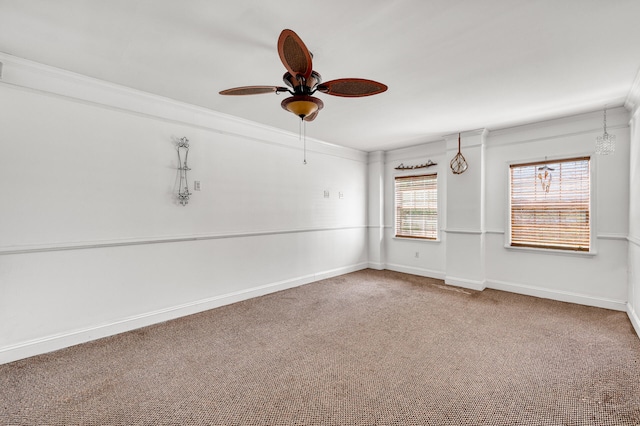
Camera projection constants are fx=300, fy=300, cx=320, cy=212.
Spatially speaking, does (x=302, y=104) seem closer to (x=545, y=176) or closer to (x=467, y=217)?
(x=467, y=217)

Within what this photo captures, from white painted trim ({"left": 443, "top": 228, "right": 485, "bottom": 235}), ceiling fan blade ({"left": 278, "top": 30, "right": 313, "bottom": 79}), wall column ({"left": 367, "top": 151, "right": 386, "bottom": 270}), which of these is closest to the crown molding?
white painted trim ({"left": 443, "top": 228, "right": 485, "bottom": 235})

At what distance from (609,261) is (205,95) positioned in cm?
524

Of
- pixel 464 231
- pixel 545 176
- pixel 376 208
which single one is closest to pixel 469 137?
pixel 545 176

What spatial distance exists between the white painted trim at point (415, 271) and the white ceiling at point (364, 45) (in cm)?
302

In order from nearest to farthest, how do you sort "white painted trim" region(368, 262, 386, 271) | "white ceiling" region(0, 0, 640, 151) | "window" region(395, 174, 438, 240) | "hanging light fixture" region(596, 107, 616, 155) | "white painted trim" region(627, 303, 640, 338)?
"white ceiling" region(0, 0, 640, 151) < "white painted trim" region(627, 303, 640, 338) < "hanging light fixture" region(596, 107, 616, 155) < "window" region(395, 174, 438, 240) < "white painted trim" region(368, 262, 386, 271)

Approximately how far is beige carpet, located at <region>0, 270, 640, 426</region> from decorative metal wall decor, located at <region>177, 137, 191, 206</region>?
1403mm

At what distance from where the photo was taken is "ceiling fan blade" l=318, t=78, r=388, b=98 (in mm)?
1906

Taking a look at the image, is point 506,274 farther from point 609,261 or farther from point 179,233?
point 179,233

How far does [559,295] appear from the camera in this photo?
4078mm

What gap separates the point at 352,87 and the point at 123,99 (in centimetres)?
249

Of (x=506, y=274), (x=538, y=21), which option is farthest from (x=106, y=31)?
(x=506, y=274)

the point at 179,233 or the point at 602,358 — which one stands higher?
the point at 179,233

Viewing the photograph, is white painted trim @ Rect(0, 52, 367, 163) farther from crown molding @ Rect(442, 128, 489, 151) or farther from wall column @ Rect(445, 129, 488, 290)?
wall column @ Rect(445, 129, 488, 290)

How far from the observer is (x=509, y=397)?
2025 mm
